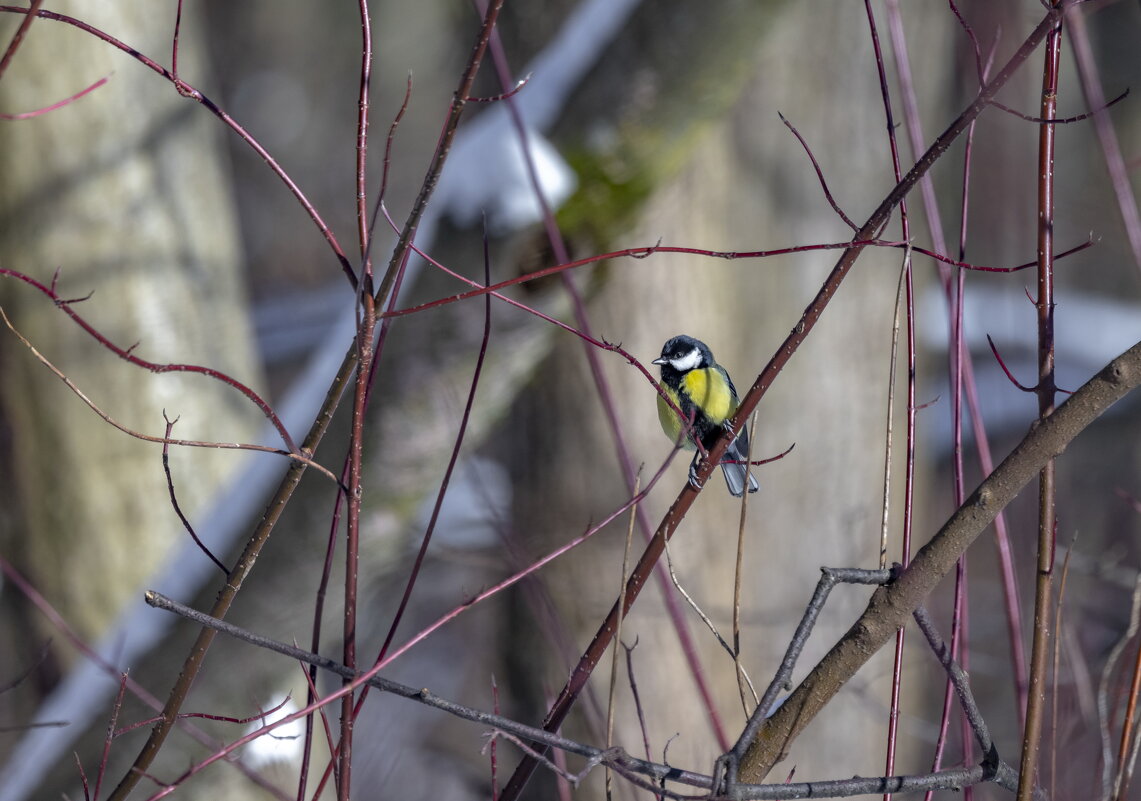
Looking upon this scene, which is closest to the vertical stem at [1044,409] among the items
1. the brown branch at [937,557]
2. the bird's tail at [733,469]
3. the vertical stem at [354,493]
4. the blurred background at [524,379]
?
the brown branch at [937,557]

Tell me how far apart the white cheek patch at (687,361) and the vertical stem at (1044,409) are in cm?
27

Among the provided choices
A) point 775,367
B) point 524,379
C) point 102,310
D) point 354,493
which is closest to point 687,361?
point 775,367

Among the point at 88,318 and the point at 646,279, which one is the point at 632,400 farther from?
the point at 88,318

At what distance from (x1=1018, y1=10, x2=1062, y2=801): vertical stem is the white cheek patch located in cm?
27

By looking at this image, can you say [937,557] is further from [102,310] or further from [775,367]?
[102,310]

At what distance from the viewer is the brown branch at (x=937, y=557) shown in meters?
0.56

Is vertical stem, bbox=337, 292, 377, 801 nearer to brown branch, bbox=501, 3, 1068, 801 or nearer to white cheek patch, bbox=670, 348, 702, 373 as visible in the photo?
brown branch, bbox=501, 3, 1068, 801

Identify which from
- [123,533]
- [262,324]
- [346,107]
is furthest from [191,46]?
[346,107]

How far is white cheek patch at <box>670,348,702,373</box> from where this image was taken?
73cm

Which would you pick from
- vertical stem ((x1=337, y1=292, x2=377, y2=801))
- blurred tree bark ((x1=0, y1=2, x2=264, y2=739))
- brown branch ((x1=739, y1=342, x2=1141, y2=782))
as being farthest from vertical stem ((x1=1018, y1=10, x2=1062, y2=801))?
blurred tree bark ((x1=0, y1=2, x2=264, y2=739))

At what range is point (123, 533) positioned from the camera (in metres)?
2.28

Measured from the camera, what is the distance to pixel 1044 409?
0.60 m

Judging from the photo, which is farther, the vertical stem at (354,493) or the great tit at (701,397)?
the great tit at (701,397)

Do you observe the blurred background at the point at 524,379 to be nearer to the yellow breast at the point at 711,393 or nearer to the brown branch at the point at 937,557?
the yellow breast at the point at 711,393
